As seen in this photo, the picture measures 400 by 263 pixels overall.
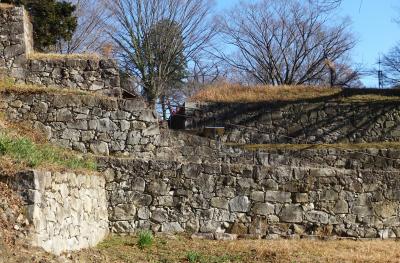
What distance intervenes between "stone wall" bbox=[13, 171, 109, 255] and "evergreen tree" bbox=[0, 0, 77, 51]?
328 inches

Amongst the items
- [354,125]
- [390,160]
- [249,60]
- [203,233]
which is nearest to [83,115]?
[203,233]

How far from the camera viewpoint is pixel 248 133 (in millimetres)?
17250

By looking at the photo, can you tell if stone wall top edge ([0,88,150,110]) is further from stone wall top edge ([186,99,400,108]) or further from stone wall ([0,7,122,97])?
stone wall top edge ([186,99,400,108])

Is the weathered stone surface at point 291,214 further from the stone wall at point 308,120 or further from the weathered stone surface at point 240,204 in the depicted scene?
the stone wall at point 308,120

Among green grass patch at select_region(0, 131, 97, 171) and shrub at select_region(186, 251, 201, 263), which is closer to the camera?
green grass patch at select_region(0, 131, 97, 171)

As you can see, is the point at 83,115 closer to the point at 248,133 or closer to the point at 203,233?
the point at 203,233

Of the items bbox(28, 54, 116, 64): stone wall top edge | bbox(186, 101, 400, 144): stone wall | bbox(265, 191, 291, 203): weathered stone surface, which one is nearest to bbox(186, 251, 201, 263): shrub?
bbox(265, 191, 291, 203): weathered stone surface

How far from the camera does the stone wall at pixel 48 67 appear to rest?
12828mm

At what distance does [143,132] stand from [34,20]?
6833mm

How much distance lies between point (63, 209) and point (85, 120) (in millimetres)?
4426

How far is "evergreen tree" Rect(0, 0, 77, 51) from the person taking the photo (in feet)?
54.7

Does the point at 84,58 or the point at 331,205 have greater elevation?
the point at 84,58

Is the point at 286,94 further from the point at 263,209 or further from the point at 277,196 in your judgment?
the point at 263,209

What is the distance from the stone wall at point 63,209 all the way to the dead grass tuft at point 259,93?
9.56m
